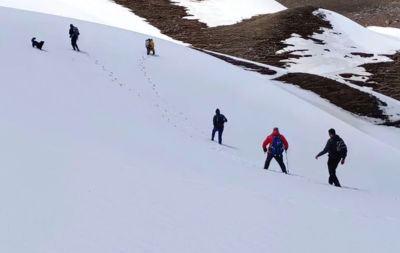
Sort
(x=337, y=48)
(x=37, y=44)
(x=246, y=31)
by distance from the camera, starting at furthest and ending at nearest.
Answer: (x=246, y=31) → (x=337, y=48) → (x=37, y=44)

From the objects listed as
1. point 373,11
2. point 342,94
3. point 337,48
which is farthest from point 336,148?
point 373,11

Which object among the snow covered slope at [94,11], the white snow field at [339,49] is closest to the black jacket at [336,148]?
the white snow field at [339,49]

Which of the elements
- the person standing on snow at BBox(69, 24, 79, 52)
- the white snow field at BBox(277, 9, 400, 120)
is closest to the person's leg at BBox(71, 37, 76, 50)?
the person standing on snow at BBox(69, 24, 79, 52)

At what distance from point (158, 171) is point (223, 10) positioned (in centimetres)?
9381

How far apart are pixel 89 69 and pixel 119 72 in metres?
2.48

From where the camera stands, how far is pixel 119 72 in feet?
109

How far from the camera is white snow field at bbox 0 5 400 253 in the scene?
312 inches

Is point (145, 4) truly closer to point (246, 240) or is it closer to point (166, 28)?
point (166, 28)

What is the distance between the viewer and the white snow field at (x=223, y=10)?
3824 inches

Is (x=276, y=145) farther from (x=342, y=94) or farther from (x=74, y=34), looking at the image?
(x=342, y=94)

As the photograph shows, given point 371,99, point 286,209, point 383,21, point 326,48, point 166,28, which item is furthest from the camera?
point 383,21

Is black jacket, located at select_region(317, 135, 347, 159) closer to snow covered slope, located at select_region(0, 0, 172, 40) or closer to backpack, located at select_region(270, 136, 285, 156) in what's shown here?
backpack, located at select_region(270, 136, 285, 156)

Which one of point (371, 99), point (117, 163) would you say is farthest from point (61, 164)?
point (371, 99)

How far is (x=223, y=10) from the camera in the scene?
102 m
